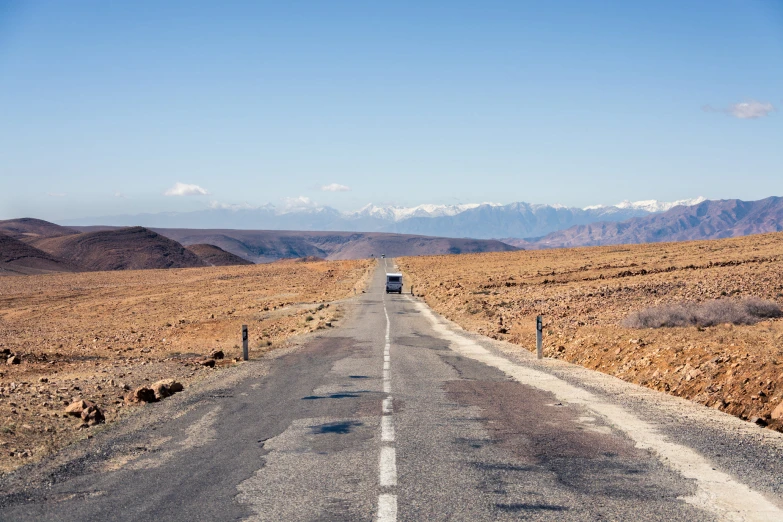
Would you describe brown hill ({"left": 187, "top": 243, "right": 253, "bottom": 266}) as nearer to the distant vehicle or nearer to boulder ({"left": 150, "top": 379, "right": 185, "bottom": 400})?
the distant vehicle

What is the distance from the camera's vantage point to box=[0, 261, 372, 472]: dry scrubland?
1147cm

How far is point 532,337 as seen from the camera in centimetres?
2339

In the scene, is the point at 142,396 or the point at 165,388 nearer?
the point at 142,396

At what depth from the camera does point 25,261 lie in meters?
128

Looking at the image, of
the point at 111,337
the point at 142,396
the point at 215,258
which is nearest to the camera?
the point at 142,396

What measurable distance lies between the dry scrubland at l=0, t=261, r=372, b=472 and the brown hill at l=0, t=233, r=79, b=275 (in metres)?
41.1

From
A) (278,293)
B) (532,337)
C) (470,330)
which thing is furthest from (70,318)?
(532,337)

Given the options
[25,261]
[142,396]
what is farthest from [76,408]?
[25,261]

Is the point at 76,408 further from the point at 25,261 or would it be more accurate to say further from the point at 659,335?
the point at 25,261

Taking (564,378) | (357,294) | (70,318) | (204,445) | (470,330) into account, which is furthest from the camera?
(357,294)

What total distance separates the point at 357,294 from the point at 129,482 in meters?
48.3

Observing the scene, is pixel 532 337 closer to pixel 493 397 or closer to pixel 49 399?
pixel 493 397

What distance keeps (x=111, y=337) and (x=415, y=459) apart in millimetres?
27464

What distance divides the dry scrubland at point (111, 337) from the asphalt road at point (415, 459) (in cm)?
171
